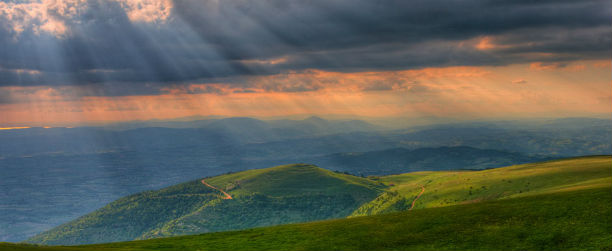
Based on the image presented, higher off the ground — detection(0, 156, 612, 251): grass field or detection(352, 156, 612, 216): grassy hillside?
detection(0, 156, 612, 251): grass field

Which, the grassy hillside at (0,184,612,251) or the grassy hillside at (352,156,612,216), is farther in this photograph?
the grassy hillside at (352,156,612,216)

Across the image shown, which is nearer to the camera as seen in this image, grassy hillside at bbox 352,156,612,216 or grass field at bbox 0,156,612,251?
grass field at bbox 0,156,612,251

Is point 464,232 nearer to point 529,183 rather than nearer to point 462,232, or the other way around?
point 462,232

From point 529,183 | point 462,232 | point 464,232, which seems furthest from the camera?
point 529,183

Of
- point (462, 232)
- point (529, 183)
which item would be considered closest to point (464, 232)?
point (462, 232)

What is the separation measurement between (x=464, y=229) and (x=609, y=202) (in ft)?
57.9

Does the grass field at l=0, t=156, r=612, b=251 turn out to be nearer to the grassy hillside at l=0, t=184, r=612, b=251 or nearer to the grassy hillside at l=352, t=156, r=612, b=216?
the grassy hillside at l=0, t=184, r=612, b=251

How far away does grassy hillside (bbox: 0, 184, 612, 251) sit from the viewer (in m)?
42.6

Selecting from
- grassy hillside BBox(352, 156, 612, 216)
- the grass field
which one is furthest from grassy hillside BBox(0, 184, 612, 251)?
grassy hillside BBox(352, 156, 612, 216)

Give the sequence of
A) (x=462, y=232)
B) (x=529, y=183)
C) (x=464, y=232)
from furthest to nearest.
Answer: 1. (x=529, y=183)
2. (x=462, y=232)
3. (x=464, y=232)

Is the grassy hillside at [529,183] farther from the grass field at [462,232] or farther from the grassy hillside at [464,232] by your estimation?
the grass field at [462,232]

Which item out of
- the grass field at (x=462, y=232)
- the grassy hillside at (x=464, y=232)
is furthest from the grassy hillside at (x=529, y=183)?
the grass field at (x=462, y=232)

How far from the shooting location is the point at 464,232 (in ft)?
158

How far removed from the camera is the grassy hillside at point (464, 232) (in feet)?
140
